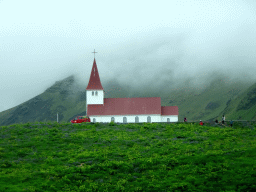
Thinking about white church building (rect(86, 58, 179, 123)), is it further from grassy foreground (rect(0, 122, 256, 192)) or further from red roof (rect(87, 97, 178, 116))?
grassy foreground (rect(0, 122, 256, 192))

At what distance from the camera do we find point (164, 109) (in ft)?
258

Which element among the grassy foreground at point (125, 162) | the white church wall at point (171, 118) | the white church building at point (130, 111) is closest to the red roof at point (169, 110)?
the white church building at point (130, 111)

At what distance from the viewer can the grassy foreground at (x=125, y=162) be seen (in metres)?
17.5

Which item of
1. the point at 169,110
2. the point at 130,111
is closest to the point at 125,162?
the point at 130,111

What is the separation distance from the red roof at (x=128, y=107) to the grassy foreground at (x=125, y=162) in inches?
1674

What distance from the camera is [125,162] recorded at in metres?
21.6

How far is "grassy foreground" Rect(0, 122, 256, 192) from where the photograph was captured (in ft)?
57.5

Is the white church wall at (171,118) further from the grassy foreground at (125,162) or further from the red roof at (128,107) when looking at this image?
the grassy foreground at (125,162)

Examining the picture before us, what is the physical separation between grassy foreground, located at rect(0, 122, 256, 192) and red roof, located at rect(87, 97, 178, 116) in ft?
140

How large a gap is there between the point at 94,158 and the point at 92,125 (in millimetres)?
16294

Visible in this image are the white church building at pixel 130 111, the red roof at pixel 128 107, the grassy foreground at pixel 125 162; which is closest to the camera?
the grassy foreground at pixel 125 162

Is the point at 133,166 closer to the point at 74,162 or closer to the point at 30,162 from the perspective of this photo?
the point at 74,162

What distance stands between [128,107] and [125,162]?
54.6 m

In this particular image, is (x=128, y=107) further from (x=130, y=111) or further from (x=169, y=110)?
(x=169, y=110)
